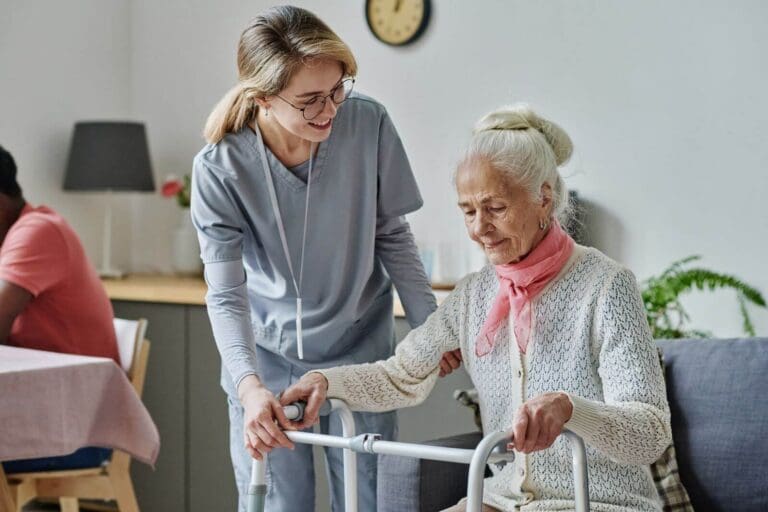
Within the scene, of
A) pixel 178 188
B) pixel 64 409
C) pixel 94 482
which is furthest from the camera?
pixel 178 188

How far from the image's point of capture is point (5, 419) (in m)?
2.49

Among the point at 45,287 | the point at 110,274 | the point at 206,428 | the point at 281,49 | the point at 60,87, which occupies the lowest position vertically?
the point at 206,428

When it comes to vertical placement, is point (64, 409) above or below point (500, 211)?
below

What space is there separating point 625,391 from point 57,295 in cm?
186

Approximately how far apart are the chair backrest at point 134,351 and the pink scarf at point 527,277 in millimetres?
1451

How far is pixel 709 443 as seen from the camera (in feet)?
7.15

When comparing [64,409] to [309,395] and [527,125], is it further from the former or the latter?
[527,125]

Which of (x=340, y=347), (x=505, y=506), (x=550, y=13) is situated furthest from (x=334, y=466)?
(x=550, y=13)

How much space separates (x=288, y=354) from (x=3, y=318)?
3.76 ft

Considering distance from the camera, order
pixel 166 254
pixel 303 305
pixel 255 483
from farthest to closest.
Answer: pixel 166 254 → pixel 303 305 → pixel 255 483

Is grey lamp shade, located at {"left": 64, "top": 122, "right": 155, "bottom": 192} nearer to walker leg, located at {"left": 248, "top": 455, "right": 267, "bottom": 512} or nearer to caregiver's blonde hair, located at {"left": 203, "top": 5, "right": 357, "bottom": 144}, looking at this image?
caregiver's blonde hair, located at {"left": 203, "top": 5, "right": 357, "bottom": 144}

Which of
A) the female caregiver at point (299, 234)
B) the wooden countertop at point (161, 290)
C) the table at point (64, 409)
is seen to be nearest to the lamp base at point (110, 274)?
the wooden countertop at point (161, 290)

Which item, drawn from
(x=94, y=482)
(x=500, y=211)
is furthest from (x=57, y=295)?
(x=500, y=211)

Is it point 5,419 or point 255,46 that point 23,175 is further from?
point 255,46
